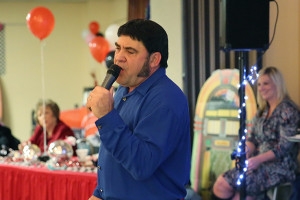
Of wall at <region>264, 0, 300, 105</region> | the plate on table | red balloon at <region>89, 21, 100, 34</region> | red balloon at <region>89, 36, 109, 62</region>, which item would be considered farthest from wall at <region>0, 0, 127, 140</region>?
the plate on table

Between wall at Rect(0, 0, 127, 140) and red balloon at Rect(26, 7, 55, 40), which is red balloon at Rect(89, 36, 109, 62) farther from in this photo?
red balloon at Rect(26, 7, 55, 40)

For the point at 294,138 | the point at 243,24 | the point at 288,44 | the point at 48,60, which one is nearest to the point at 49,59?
the point at 48,60

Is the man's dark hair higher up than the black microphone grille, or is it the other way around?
the man's dark hair

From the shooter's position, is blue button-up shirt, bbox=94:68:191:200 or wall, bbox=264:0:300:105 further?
wall, bbox=264:0:300:105

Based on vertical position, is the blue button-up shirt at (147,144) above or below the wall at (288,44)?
below

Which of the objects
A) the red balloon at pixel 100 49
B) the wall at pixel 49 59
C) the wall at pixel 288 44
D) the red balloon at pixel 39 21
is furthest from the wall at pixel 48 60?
the wall at pixel 288 44

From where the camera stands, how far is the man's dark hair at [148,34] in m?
1.67

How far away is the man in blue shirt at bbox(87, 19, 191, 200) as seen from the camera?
1563mm

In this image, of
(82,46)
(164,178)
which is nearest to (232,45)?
(164,178)

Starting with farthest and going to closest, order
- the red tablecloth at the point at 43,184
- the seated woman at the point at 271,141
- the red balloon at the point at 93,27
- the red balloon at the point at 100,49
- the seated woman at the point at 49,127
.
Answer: the red balloon at the point at 93,27 < the red balloon at the point at 100,49 < the seated woman at the point at 49,127 < the seated woman at the point at 271,141 < the red tablecloth at the point at 43,184

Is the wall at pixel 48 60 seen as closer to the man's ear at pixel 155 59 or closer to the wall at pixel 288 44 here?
the wall at pixel 288 44

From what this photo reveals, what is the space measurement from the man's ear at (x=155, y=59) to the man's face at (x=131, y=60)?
1 cm

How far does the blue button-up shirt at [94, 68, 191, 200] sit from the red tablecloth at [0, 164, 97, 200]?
1655 mm

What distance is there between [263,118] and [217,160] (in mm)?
795
